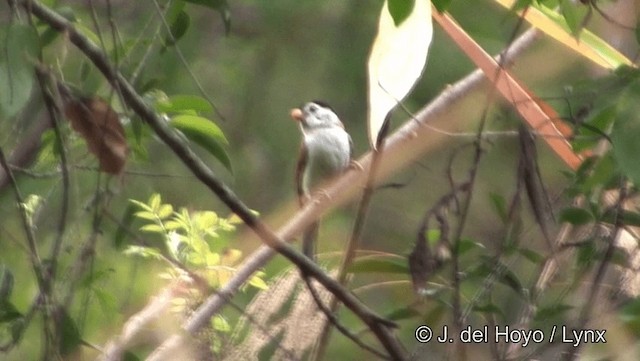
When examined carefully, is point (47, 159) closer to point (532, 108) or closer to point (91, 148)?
point (91, 148)

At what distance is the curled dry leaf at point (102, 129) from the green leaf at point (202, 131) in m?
0.11

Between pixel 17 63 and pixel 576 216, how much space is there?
0.66 meters

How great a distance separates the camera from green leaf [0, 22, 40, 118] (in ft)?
3.34

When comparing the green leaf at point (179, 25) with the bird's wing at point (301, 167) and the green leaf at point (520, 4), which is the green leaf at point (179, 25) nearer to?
the green leaf at point (520, 4)

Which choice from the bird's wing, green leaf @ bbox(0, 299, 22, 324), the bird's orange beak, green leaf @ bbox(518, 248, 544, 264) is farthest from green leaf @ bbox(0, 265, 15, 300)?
the bird's orange beak

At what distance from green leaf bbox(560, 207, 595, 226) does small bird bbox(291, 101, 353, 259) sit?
2045 mm

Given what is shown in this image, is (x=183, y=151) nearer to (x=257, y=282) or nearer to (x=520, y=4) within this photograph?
(x=520, y=4)

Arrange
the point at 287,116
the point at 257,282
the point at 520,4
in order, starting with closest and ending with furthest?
the point at 520,4 < the point at 257,282 < the point at 287,116

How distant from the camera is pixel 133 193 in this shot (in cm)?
271

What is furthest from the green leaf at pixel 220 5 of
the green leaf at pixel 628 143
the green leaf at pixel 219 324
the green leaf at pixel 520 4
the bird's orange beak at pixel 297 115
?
the bird's orange beak at pixel 297 115

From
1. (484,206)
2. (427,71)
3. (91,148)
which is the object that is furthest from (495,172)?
(91,148)

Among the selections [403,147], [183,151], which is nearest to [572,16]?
[183,151]

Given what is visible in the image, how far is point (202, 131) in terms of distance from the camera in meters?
1.37

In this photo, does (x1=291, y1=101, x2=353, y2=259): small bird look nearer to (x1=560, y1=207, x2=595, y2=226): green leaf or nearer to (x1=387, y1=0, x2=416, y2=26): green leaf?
(x1=560, y1=207, x2=595, y2=226): green leaf
